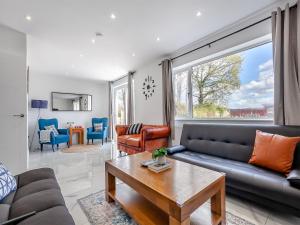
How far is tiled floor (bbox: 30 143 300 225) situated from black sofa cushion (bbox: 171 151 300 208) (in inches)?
9.0

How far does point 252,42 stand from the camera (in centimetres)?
248

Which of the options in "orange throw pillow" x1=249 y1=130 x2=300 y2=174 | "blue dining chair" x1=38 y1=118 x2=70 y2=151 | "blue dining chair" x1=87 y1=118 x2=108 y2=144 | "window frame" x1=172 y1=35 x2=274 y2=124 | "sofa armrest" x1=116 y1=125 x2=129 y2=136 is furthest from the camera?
"blue dining chair" x1=87 y1=118 x2=108 y2=144

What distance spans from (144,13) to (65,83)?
4.58m

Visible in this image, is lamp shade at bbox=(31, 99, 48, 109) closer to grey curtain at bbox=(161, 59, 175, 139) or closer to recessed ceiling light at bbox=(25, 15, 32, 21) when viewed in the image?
recessed ceiling light at bbox=(25, 15, 32, 21)

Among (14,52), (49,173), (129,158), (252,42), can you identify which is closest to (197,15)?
(252,42)

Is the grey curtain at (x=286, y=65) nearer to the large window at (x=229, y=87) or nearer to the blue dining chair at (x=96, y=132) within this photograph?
the large window at (x=229, y=87)

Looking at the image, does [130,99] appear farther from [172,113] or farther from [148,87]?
[172,113]

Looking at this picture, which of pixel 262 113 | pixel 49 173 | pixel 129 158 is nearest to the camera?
pixel 49 173

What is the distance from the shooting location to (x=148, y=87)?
4.41m

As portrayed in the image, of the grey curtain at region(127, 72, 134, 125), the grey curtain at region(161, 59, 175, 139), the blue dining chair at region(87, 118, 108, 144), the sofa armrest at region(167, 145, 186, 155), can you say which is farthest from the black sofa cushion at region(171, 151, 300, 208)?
the blue dining chair at region(87, 118, 108, 144)

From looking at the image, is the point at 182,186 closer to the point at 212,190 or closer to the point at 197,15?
the point at 212,190

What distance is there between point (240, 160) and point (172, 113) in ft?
5.71

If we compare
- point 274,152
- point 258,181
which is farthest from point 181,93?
point 258,181

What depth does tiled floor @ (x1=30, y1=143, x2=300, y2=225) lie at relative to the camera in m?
1.50
